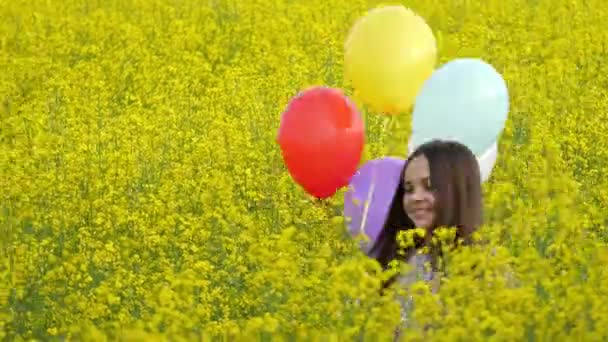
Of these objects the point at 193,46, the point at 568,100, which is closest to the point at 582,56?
the point at 568,100

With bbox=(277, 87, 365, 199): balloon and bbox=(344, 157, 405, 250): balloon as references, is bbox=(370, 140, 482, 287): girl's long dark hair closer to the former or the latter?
bbox=(344, 157, 405, 250): balloon

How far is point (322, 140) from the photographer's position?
584 cm

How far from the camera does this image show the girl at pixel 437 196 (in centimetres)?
480

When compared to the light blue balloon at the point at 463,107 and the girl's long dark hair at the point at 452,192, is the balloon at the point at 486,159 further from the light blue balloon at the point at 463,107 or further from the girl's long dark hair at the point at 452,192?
the girl's long dark hair at the point at 452,192

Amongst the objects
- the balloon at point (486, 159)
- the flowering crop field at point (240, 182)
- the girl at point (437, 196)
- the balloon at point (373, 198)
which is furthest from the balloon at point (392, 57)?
the girl at point (437, 196)

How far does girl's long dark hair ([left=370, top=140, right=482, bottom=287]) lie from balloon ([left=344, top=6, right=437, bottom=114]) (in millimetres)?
1464

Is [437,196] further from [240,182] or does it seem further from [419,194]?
[240,182]

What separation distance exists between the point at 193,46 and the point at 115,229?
445 cm

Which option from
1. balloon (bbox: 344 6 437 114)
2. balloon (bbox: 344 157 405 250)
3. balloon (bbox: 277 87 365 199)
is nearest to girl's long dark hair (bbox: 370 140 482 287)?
balloon (bbox: 344 157 405 250)

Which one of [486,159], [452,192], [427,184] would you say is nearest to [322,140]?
[486,159]

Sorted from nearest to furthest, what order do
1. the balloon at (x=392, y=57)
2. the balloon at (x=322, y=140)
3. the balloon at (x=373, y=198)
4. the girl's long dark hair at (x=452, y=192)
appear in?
the girl's long dark hair at (x=452, y=192), the balloon at (x=373, y=198), the balloon at (x=322, y=140), the balloon at (x=392, y=57)

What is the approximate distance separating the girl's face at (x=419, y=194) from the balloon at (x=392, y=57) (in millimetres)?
1478

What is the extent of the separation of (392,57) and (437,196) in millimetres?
1683

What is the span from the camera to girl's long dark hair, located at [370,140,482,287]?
480 cm
